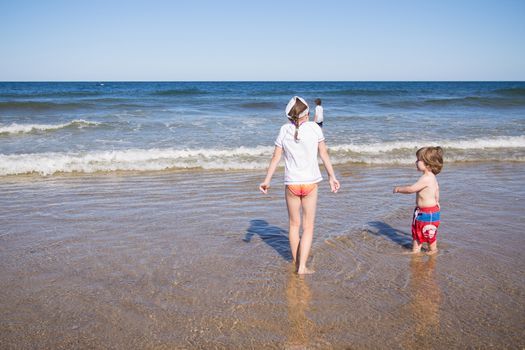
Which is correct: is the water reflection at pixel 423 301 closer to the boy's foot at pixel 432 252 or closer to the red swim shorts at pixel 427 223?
the boy's foot at pixel 432 252

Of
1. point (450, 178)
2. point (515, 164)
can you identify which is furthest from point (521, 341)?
point (515, 164)

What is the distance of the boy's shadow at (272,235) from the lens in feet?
15.4

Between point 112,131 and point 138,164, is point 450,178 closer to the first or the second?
point 138,164

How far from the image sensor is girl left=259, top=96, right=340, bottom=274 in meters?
3.71

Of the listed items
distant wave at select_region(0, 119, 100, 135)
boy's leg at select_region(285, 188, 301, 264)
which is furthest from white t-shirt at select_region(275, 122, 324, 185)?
distant wave at select_region(0, 119, 100, 135)

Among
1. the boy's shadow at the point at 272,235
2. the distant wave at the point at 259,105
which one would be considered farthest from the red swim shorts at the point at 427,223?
the distant wave at the point at 259,105

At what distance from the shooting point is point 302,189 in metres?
3.86

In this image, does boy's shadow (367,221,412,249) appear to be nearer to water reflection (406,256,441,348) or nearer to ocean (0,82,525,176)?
water reflection (406,256,441,348)

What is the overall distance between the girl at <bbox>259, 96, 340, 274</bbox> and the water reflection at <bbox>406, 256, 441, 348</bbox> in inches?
40.6

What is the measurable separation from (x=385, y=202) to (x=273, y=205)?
6.04 feet

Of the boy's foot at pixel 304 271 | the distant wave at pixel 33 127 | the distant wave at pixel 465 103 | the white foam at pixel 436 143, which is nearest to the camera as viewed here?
the boy's foot at pixel 304 271

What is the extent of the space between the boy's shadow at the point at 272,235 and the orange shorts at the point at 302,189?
91 cm

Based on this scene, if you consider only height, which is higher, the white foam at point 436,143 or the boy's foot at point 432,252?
the white foam at point 436,143

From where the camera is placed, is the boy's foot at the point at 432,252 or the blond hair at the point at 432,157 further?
the boy's foot at the point at 432,252
